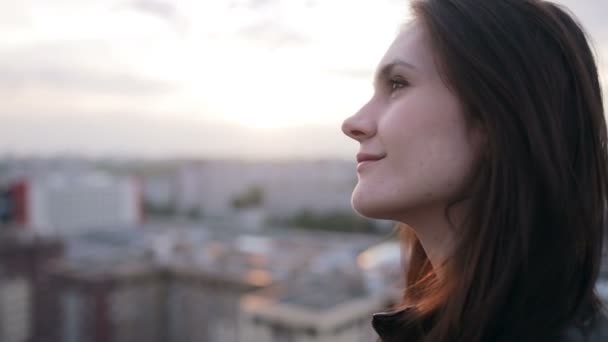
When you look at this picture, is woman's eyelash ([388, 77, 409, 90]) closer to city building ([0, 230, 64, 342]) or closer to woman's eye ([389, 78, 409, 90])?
woman's eye ([389, 78, 409, 90])

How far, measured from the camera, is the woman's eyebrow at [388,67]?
1.43 ft

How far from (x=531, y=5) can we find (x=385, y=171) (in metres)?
0.15

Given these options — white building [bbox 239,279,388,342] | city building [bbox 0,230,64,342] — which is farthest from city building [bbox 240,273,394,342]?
city building [bbox 0,230,64,342]

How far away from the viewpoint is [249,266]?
20.8 ft

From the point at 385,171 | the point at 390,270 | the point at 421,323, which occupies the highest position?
the point at 385,171

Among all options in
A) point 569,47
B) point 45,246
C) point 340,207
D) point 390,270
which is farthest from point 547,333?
point 340,207

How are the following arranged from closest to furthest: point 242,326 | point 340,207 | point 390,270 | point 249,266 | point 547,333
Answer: point 547,333
point 242,326
point 390,270
point 249,266
point 340,207

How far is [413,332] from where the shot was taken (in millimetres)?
430

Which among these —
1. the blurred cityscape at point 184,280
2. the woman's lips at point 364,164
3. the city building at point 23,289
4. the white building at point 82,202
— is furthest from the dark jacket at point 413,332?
the white building at point 82,202

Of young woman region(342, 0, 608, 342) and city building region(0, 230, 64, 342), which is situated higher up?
young woman region(342, 0, 608, 342)

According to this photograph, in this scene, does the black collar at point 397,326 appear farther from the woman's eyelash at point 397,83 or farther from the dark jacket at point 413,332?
the woman's eyelash at point 397,83

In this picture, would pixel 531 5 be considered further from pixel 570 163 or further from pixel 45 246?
pixel 45 246

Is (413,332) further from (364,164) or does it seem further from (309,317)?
(309,317)

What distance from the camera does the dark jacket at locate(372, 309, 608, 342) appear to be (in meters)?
0.38
